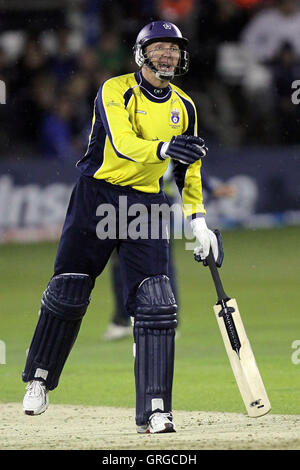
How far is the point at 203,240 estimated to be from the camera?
7.07 m

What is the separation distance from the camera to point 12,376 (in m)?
9.20

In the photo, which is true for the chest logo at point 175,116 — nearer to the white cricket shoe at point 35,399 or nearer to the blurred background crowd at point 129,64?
the white cricket shoe at point 35,399

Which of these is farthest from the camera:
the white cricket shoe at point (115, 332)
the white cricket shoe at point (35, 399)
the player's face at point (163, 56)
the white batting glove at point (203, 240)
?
the white cricket shoe at point (115, 332)

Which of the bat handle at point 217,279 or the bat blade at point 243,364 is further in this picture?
the bat handle at point 217,279

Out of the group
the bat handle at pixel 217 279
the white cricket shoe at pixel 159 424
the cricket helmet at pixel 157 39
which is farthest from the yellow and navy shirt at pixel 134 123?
the white cricket shoe at pixel 159 424

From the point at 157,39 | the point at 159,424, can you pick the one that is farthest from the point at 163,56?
the point at 159,424

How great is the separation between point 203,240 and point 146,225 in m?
0.38

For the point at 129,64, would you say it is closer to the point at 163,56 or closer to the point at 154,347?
the point at 163,56

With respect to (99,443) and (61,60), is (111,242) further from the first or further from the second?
(61,60)

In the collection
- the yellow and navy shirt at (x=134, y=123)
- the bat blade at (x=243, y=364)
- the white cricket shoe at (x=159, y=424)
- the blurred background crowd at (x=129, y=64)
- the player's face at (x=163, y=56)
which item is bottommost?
the white cricket shoe at (x=159, y=424)

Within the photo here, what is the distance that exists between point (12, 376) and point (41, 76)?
8.96m

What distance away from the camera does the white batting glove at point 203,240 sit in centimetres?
707

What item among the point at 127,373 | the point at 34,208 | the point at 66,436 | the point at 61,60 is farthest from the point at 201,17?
the point at 66,436

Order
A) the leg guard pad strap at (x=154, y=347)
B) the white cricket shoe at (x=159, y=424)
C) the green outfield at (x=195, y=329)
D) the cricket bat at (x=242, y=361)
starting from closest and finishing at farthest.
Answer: the white cricket shoe at (x=159, y=424) < the leg guard pad strap at (x=154, y=347) < the cricket bat at (x=242, y=361) < the green outfield at (x=195, y=329)
